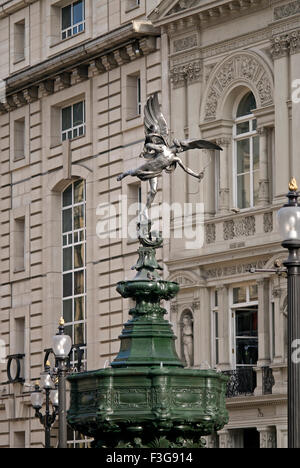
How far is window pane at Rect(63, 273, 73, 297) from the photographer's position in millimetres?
58969

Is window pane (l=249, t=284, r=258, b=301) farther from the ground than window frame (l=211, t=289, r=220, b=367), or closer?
farther from the ground

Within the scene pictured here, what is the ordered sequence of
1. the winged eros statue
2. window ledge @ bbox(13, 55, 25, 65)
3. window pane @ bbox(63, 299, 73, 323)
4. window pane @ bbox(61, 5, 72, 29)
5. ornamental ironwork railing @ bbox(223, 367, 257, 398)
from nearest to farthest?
the winged eros statue → ornamental ironwork railing @ bbox(223, 367, 257, 398) → window pane @ bbox(63, 299, 73, 323) → window pane @ bbox(61, 5, 72, 29) → window ledge @ bbox(13, 55, 25, 65)

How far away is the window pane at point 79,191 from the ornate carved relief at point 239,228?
10.7 m

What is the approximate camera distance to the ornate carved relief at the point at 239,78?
47812 millimetres

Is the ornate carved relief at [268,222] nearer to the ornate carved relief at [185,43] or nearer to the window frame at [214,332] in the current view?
the window frame at [214,332]

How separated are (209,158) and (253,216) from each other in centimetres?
320

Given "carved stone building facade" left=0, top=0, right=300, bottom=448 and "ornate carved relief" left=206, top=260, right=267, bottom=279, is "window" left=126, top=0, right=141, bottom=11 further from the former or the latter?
"ornate carved relief" left=206, top=260, right=267, bottom=279

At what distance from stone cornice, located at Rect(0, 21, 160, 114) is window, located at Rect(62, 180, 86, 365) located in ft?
13.8

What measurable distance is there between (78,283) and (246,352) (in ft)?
38.6

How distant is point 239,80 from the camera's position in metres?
48.9

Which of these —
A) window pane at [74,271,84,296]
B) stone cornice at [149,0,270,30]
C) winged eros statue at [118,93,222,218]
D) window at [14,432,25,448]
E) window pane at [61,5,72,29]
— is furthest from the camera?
window at [14,432,25,448]

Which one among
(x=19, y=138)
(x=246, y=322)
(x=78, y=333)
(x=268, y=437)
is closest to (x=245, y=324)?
(x=246, y=322)

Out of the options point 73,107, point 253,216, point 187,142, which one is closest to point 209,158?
point 253,216

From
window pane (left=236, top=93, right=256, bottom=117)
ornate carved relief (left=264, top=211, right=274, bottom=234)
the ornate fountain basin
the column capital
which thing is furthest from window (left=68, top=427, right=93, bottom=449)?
the ornate fountain basin
